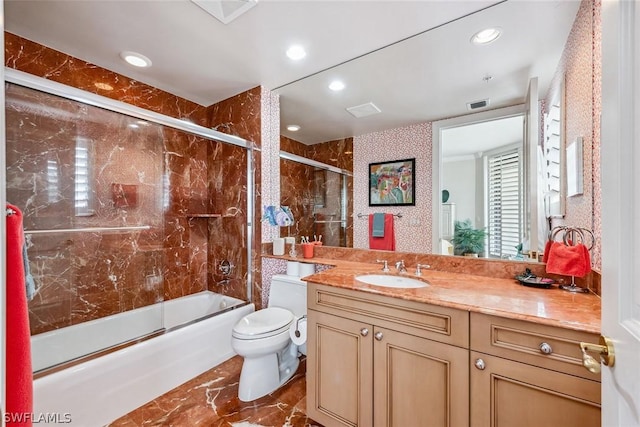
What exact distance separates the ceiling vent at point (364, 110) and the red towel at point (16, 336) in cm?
195

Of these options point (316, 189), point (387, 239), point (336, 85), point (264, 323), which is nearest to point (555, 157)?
point (387, 239)

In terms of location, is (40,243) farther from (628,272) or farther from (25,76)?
(628,272)

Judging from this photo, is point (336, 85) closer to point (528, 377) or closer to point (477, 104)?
point (477, 104)

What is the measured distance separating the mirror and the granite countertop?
38cm

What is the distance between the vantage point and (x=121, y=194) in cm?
226

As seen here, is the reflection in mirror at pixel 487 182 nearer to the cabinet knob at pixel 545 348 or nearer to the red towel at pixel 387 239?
the red towel at pixel 387 239

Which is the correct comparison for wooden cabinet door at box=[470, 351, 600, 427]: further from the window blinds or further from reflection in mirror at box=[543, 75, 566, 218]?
reflection in mirror at box=[543, 75, 566, 218]

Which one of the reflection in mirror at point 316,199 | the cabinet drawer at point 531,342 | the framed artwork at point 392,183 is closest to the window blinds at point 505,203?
the framed artwork at point 392,183

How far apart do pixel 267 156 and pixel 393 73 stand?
4.12 feet

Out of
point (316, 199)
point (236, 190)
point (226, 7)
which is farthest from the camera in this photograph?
point (236, 190)

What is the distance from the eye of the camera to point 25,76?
1.33 metres

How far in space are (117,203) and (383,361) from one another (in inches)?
93.2

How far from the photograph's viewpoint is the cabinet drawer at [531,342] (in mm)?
868

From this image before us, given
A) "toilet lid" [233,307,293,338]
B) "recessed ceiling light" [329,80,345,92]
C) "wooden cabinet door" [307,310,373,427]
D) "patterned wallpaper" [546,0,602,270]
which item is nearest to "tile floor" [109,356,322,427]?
"wooden cabinet door" [307,310,373,427]
